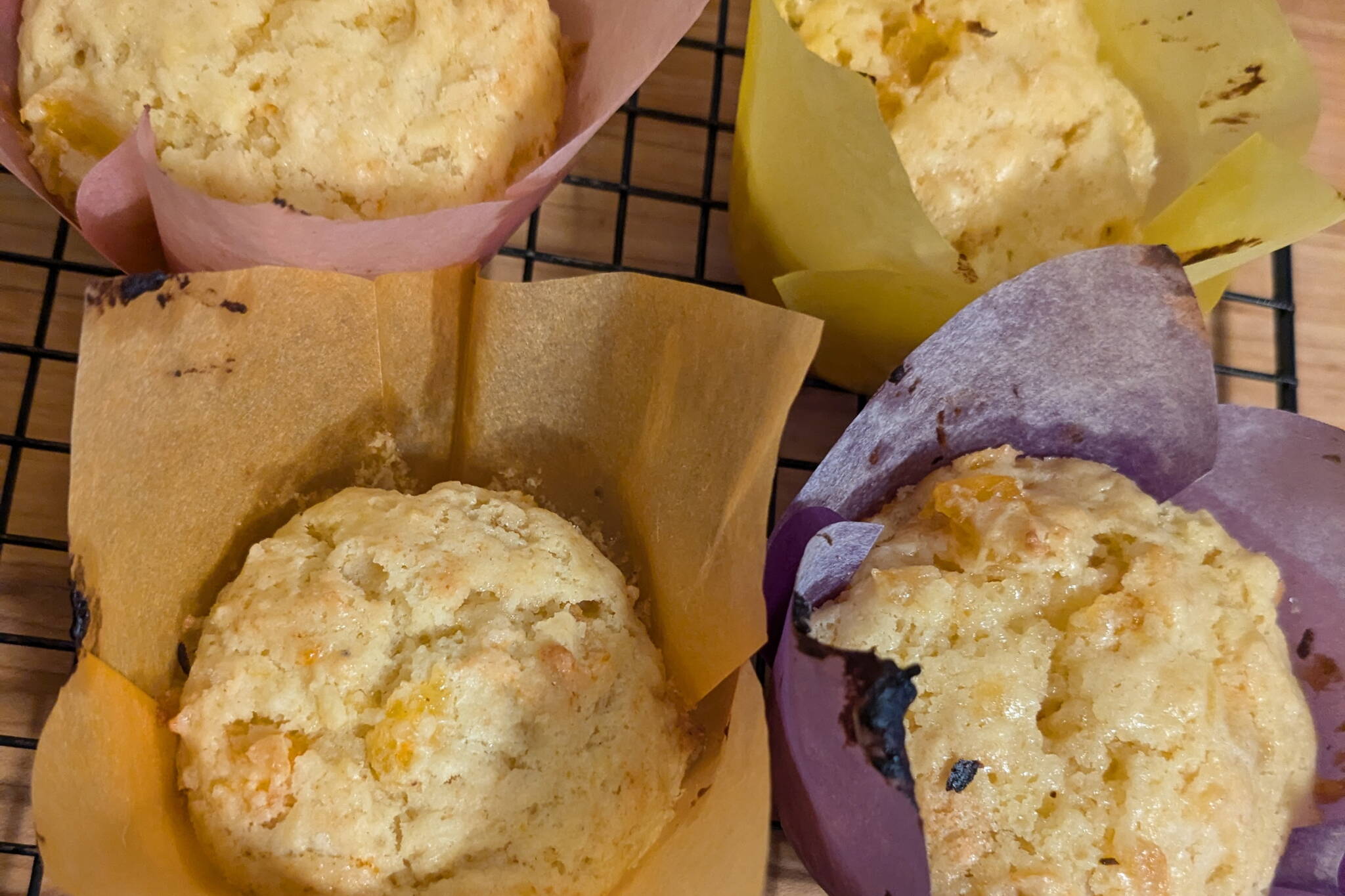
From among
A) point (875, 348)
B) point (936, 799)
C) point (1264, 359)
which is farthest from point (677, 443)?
point (1264, 359)

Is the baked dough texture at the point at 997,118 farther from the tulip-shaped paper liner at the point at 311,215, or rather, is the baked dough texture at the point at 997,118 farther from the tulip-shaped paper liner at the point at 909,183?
the tulip-shaped paper liner at the point at 311,215

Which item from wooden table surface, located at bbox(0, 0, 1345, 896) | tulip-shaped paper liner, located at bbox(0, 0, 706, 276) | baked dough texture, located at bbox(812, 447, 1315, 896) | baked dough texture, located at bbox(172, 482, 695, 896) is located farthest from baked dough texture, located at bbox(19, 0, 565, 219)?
baked dough texture, located at bbox(812, 447, 1315, 896)

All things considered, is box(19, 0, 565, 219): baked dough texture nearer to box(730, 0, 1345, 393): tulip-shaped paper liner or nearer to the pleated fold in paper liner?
box(730, 0, 1345, 393): tulip-shaped paper liner

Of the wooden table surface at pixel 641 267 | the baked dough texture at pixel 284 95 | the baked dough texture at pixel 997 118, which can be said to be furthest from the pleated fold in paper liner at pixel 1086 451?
the baked dough texture at pixel 284 95

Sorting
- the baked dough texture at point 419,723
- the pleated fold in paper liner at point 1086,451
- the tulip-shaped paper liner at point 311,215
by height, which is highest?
the tulip-shaped paper liner at point 311,215

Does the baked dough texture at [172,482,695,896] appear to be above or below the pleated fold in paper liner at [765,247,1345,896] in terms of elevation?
below

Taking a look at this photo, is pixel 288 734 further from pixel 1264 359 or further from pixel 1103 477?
pixel 1264 359
